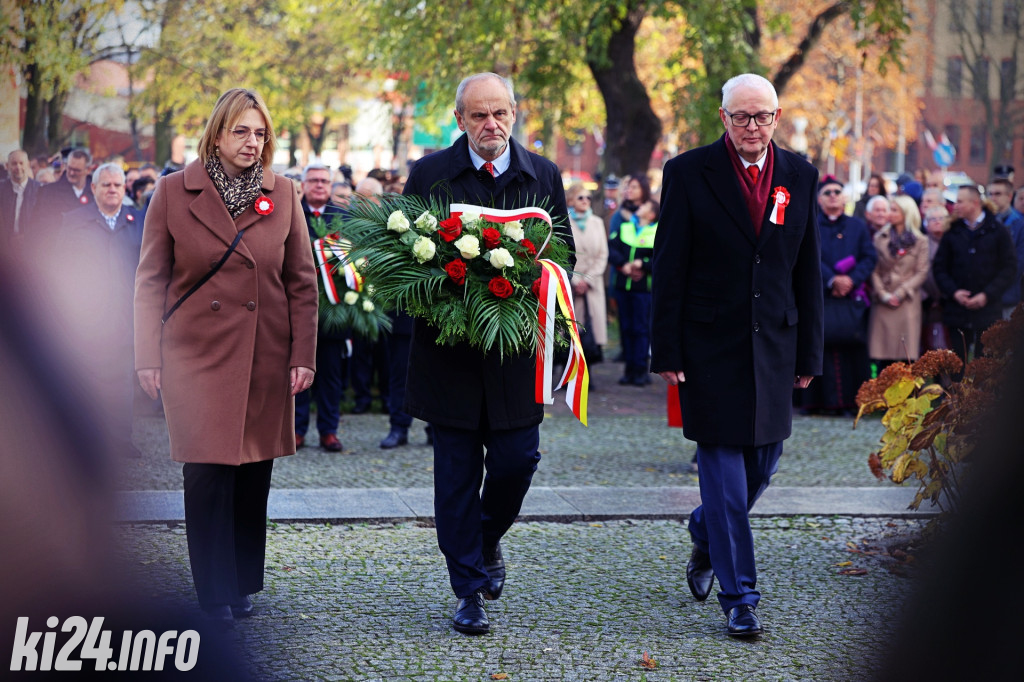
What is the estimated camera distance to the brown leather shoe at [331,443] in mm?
9531

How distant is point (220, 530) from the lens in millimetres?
4965

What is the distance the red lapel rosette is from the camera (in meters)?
4.96

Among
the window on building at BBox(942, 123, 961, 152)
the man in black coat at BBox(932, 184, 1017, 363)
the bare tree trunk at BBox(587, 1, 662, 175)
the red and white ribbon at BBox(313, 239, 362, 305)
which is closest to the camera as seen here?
the red and white ribbon at BBox(313, 239, 362, 305)

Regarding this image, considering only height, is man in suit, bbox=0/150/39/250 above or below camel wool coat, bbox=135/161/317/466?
above

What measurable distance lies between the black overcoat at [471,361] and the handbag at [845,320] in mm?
7590

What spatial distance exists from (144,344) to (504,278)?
4.62 ft

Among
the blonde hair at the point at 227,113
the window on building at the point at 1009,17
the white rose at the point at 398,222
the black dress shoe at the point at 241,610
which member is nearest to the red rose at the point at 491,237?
the white rose at the point at 398,222

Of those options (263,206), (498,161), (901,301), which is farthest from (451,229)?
(901,301)

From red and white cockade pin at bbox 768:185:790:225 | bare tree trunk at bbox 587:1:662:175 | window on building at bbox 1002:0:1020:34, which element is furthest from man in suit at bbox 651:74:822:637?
bare tree trunk at bbox 587:1:662:175

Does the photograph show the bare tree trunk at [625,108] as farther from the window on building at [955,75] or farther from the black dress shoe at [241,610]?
the black dress shoe at [241,610]

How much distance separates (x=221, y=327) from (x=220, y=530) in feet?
2.66

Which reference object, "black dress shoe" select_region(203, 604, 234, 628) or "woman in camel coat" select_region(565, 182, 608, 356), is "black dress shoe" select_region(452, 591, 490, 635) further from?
"woman in camel coat" select_region(565, 182, 608, 356)

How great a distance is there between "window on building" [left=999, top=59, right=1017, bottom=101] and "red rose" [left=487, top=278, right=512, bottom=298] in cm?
1567

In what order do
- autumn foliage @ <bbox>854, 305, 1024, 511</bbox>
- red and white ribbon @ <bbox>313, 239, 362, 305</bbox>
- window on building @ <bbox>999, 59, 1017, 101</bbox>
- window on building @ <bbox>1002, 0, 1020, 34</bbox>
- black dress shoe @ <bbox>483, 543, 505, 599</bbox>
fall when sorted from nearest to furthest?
black dress shoe @ <bbox>483, 543, 505, 599</bbox>, autumn foliage @ <bbox>854, 305, 1024, 511</bbox>, red and white ribbon @ <bbox>313, 239, 362, 305</bbox>, window on building @ <bbox>1002, 0, 1020, 34</bbox>, window on building @ <bbox>999, 59, 1017, 101</bbox>
